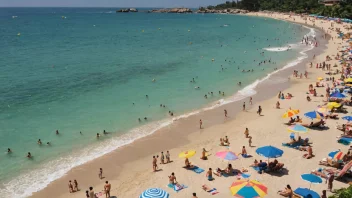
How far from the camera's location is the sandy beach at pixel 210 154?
14.7 metres

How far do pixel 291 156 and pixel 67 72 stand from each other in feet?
98.4

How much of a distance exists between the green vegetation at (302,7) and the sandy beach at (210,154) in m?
78.1

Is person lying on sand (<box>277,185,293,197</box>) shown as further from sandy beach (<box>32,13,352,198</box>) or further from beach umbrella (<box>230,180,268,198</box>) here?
beach umbrella (<box>230,180,268,198</box>)

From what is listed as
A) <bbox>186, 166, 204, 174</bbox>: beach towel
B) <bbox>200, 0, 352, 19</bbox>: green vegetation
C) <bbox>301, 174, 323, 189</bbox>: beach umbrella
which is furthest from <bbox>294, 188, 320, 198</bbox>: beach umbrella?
<bbox>200, 0, 352, 19</bbox>: green vegetation

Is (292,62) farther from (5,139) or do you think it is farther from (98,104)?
(5,139)

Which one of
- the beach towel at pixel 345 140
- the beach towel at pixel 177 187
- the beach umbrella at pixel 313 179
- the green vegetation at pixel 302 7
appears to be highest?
the green vegetation at pixel 302 7

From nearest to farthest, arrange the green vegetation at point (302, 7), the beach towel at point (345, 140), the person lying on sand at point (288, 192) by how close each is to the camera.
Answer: the person lying on sand at point (288, 192), the beach towel at point (345, 140), the green vegetation at point (302, 7)

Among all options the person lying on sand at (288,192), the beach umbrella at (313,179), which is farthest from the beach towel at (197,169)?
the beach umbrella at (313,179)

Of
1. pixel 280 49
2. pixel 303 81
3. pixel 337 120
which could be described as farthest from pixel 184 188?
pixel 280 49

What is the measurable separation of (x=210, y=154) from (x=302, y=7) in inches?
5223

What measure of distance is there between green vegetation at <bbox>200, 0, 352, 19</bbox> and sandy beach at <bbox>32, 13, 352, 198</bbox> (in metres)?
78.1

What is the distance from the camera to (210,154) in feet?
58.6

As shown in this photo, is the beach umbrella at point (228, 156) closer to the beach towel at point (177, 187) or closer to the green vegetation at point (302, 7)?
the beach towel at point (177, 187)

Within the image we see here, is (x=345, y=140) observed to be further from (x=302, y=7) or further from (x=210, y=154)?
(x=302, y=7)
